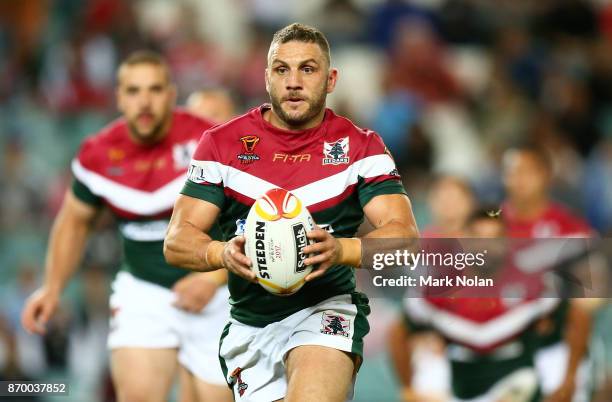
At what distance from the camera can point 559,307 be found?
26.7 feet

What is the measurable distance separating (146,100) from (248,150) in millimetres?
1920

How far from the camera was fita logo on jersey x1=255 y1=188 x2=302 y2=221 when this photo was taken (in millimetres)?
4754

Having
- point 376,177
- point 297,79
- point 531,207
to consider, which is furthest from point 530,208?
point 297,79

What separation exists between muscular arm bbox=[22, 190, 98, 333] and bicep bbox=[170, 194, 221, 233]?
2.06 m

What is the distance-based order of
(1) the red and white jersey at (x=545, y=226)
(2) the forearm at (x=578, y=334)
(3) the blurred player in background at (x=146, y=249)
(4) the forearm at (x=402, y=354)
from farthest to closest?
(1) the red and white jersey at (x=545, y=226) < (4) the forearm at (x=402, y=354) < (2) the forearm at (x=578, y=334) < (3) the blurred player in background at (x=146, y=249)

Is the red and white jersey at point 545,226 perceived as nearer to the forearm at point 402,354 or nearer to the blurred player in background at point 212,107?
the forearm at point 402,354

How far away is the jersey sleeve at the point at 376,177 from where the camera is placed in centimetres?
521

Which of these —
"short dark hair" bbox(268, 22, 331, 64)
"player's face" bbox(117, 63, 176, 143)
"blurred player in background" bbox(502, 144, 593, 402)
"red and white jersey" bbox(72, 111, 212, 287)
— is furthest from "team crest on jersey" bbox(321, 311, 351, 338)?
"blurred player in background" bbox(502, 144, 593, 402)

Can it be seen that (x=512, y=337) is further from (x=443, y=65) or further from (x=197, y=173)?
(x=443, y=65)

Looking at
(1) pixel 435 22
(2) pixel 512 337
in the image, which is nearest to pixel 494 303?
(2) pixel 512 337

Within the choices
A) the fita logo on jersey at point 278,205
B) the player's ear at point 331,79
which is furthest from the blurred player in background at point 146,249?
the fita logo on jersey at point 278,205

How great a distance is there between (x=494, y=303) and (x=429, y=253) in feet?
7.38

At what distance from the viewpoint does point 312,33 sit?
5.30m

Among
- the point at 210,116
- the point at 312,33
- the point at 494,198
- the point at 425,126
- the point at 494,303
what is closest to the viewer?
the point at 312,33
